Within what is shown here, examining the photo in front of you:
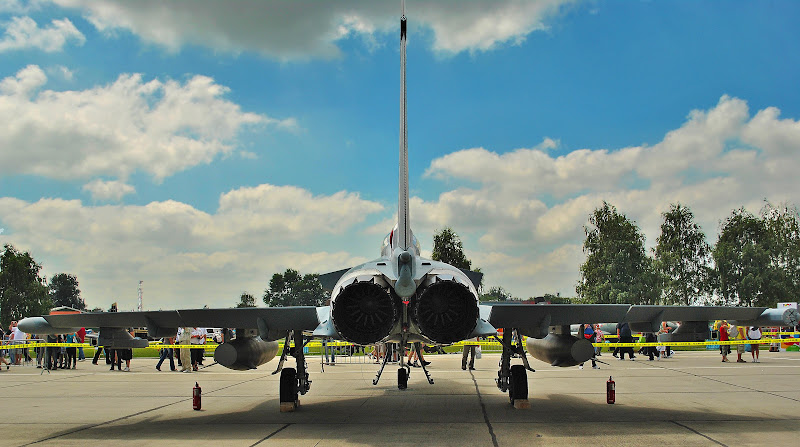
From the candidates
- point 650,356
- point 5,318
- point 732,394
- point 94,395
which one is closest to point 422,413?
point 732,394

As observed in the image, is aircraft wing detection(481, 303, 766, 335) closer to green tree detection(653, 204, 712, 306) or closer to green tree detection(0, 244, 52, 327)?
green tree detection(653, 204, 712, 306)

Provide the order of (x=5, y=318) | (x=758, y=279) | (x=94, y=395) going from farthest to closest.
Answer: (x=5, y=318) < (x=758, y=279) < (x=94, y=395)

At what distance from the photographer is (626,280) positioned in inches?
2148

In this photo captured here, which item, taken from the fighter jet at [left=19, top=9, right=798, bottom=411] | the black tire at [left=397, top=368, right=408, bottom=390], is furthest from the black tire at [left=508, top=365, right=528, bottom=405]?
the black tire at [left=397, top=368, right=408, bottom=390]

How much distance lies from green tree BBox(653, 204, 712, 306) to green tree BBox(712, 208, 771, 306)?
1407mm

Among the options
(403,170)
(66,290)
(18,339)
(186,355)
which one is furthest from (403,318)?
(66,290)

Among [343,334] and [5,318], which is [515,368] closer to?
[343,334]

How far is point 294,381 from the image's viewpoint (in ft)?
35.1

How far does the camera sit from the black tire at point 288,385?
10.6 m

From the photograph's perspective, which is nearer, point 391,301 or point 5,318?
point 391,301

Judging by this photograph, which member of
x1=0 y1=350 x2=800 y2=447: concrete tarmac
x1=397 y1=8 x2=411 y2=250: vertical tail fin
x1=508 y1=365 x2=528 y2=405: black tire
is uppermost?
x1=397 y1=8 x2=411 y2=250: vertical tail fin

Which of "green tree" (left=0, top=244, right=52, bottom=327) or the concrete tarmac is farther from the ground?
"green tree" (left=0, top=244, right=52, bottom=327)

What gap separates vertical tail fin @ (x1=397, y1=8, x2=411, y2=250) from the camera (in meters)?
8.09

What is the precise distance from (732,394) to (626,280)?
43843 millimetres
